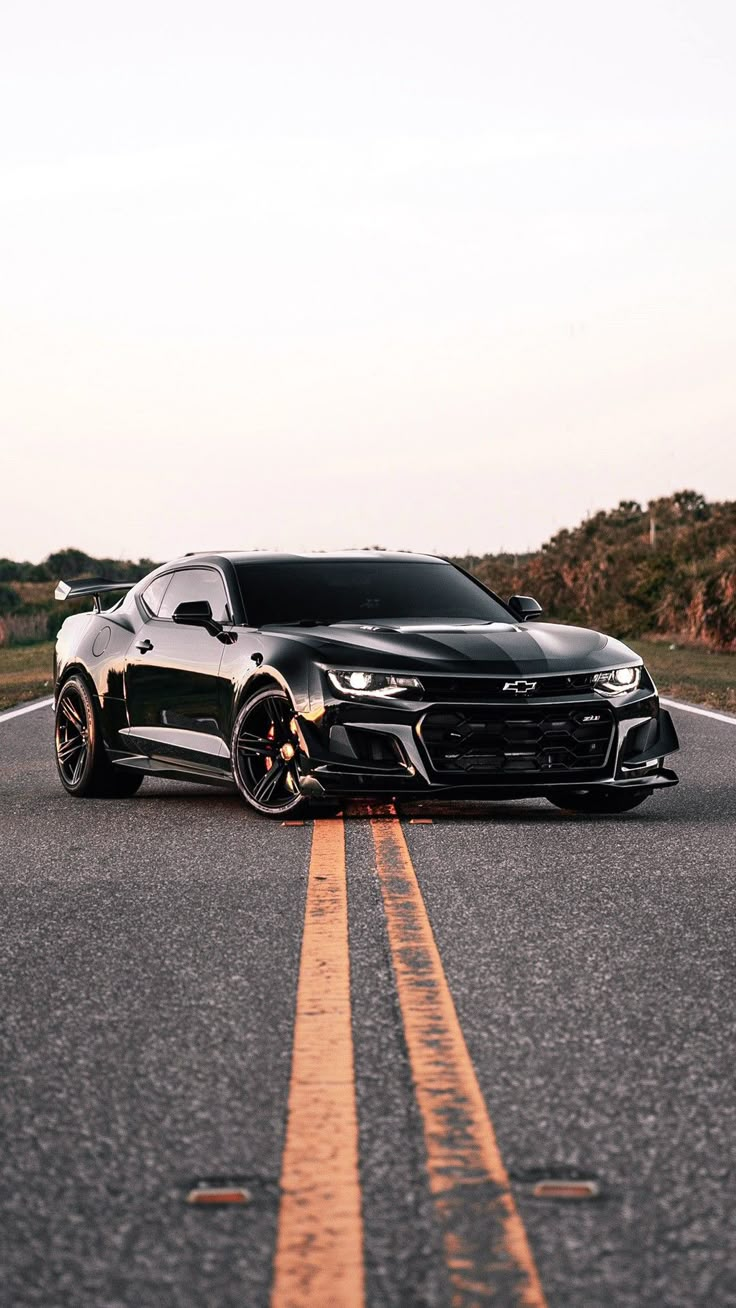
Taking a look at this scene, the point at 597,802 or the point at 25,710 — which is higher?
the point at 597,802

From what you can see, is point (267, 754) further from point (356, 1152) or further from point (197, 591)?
point (356, 1152)

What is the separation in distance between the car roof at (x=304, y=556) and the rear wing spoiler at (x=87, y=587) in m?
0.59

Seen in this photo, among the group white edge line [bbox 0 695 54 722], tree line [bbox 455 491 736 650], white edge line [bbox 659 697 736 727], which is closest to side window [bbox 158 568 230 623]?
white edge line [bbox 659 697 736 727]

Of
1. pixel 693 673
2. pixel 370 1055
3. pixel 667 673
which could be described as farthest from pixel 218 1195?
pixel 693 673

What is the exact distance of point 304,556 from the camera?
10.6 metres

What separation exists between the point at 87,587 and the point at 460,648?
3286mm

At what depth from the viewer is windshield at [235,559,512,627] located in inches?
389

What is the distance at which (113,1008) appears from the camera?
5094mm

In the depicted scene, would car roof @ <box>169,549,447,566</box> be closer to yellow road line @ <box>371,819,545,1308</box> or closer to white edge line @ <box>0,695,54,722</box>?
yellow road line @ <box>371,819,545,1308</box>

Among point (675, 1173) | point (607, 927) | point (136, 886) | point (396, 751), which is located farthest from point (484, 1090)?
point (396, 751)

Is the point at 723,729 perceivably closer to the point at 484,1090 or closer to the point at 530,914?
the point at 530,914

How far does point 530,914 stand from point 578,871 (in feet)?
3.41

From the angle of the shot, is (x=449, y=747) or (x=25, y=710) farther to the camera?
(x=25, y=710)

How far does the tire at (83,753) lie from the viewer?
10445mm
